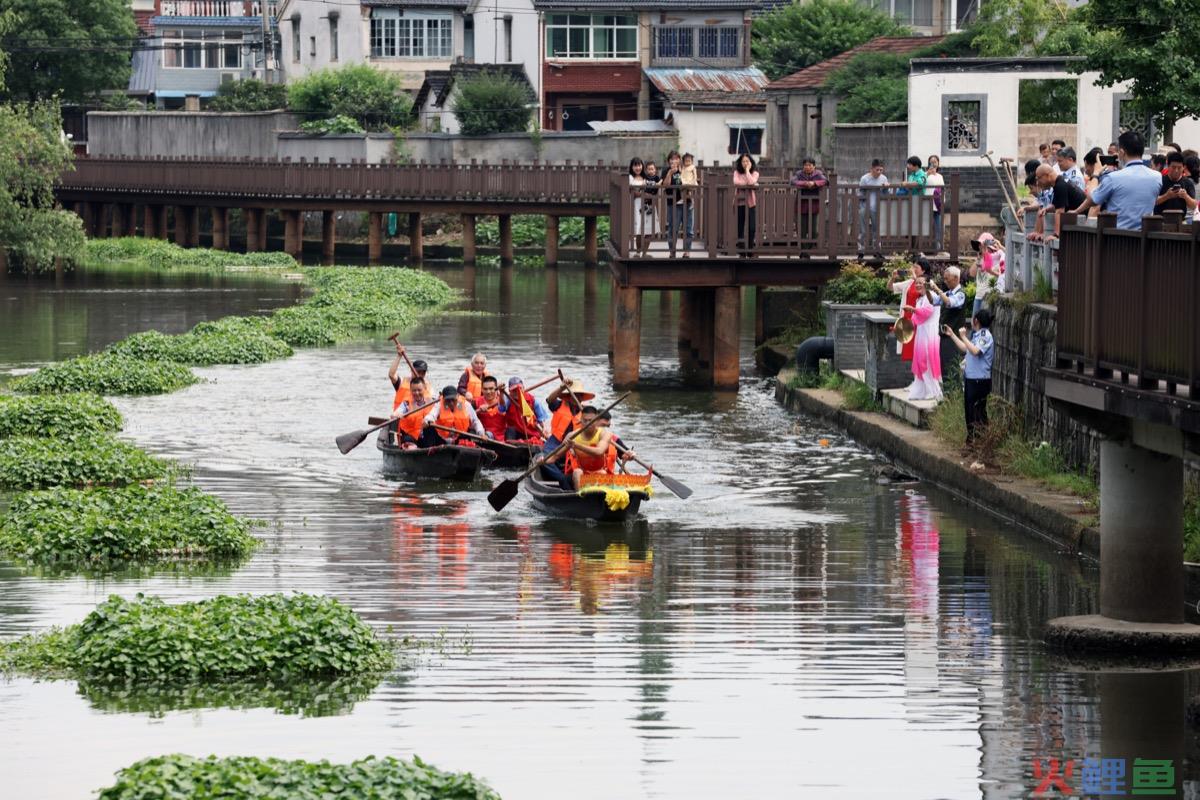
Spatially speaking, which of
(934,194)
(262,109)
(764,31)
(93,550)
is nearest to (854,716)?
(93,550)

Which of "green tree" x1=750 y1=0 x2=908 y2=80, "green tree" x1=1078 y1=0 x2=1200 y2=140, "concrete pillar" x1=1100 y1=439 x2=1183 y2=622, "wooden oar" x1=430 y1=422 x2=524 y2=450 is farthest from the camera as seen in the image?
"green tree" x1=750 y1=0 x2=908 y2=80

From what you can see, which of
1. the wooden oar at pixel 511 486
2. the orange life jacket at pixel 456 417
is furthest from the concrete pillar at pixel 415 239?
the wooden oar at pixel 511 486

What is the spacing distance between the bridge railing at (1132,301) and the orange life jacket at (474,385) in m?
12.6

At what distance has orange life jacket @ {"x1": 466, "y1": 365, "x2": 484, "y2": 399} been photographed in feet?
91.4

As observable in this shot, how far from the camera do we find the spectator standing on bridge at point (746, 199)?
32.7m

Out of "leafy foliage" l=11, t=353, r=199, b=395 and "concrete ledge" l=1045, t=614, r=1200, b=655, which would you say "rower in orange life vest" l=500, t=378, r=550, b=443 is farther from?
"concrete ledge" l=1045, t=614, r=1200, b=655

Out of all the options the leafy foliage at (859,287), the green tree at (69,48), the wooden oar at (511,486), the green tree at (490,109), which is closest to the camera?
the wooden oar at (511,486)

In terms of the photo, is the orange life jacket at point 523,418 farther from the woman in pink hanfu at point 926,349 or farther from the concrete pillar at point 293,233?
the concrete pillar at point 293,233

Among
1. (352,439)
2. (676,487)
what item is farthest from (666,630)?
(352,439)

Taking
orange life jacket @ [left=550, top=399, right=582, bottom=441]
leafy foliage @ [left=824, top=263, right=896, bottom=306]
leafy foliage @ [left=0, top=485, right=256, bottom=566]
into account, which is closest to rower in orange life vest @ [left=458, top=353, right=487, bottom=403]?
orange life jacket @ [left=550, top=399, right=582, bottom=441]

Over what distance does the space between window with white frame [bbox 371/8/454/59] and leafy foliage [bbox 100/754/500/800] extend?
247 ft

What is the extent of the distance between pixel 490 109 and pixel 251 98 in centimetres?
1460

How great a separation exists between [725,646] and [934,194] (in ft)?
59.3

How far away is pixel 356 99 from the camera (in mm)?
79750
